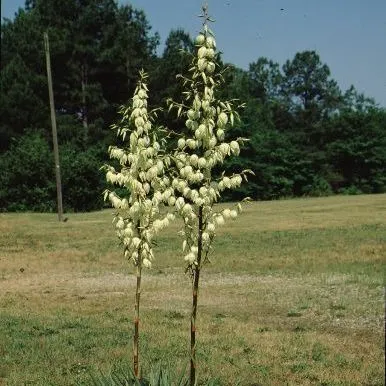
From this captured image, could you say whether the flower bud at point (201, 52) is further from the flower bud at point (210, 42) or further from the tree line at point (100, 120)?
the tree line at point (100, 120)

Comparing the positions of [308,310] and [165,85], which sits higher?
[165,85]

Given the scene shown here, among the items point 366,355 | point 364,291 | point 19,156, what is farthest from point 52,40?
point 366,355

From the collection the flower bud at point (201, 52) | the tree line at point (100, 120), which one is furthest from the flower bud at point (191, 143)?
the tree line at point (100, 120)

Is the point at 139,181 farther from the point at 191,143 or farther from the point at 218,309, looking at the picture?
the point at 218,309

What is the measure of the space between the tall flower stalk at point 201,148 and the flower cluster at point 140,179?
0.75 ft

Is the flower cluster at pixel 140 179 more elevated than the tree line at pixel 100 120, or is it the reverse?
the tree line at pixel 100 120

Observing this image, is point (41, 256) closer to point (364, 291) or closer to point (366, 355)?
point (364, 291)

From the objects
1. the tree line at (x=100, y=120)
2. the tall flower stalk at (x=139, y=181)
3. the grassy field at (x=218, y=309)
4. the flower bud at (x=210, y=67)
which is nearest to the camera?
the flower bud at (x=210, y=67)

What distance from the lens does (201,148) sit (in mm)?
6250

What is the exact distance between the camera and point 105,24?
205ft

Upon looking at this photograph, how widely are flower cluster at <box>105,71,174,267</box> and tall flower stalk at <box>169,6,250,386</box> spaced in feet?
0.75

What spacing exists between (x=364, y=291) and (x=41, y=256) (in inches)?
470

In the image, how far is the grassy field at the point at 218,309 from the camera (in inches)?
359

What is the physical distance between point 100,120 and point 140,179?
52.1 m
